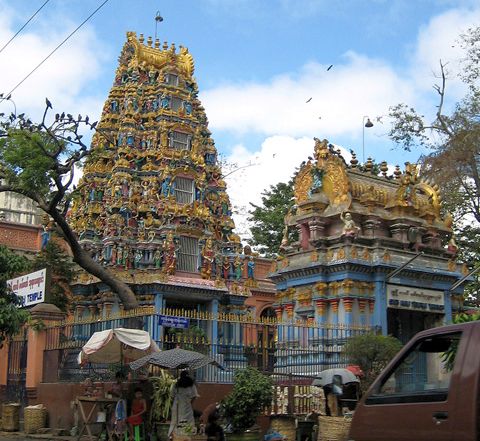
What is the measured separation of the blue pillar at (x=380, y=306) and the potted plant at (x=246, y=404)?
11058mm

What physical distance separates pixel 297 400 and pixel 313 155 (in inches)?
513

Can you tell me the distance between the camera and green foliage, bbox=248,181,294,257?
48094 millimetres

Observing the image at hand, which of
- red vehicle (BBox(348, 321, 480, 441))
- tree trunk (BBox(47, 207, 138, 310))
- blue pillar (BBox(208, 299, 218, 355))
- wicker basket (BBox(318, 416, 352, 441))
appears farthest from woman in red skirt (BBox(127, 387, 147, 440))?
red vehicle (BBox(348, 321, 480, 441))

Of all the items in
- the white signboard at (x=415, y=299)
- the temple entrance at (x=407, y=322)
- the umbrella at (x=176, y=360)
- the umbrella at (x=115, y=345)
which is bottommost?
the umbrella at (x=176, y=360)

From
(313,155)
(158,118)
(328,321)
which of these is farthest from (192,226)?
(328,321)

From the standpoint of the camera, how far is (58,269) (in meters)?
35.3

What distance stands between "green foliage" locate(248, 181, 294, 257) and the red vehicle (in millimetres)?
40714

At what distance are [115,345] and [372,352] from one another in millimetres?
7015

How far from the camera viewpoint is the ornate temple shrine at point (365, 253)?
84.9 feet

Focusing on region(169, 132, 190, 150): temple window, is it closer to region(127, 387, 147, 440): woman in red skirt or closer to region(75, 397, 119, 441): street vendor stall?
region(75, 397, 119, 441): street vendor stall

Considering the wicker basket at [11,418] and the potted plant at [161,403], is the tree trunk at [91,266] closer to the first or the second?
the wicker basket at [11,418]

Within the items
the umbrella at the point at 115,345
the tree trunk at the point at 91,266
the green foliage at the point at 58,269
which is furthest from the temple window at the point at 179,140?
the umbrella at the point at 115,345

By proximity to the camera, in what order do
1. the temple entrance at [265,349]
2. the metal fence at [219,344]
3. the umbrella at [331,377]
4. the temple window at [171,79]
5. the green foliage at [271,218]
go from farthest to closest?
the green foliage at [271,218] → the temple window at [171,79] → the temple entrance at [265,349] → the metal fence at [219,344] → the umbrella at [331,377]

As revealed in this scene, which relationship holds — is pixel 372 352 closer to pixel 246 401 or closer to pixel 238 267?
pixel 246 401
